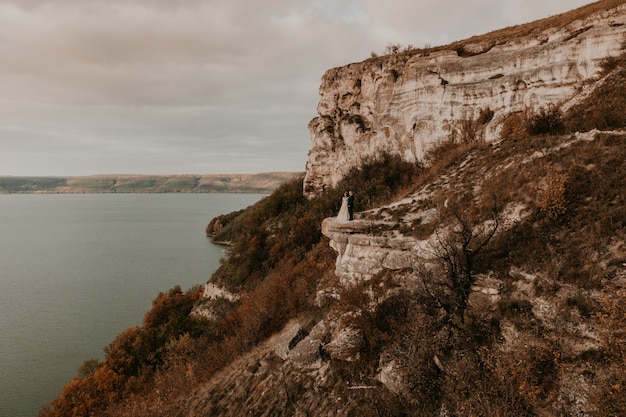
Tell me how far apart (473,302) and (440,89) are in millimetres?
19172

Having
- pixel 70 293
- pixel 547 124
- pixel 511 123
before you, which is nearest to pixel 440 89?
pixel 511 123

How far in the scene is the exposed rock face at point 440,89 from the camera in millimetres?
15819

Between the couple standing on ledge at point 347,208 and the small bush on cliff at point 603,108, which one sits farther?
the couple standing on ledge at point 347,208

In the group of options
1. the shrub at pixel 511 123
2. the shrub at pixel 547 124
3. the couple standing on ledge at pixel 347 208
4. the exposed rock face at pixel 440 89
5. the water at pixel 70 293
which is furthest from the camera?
the water at pixel 70 293

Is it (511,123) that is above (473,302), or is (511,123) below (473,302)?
above

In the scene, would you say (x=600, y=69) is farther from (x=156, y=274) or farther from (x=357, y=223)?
(x=156, y=274)

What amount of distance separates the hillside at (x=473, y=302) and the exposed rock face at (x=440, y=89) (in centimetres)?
43

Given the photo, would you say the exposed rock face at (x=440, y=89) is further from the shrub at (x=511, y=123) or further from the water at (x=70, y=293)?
the water at (x=70, y=293)

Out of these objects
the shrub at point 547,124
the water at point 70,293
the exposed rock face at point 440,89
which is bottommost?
the water at point 70,293

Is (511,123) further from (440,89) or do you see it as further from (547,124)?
(440,89)

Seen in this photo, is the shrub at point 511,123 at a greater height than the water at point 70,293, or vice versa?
the shrub at point 511,123

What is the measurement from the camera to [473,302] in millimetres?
6957

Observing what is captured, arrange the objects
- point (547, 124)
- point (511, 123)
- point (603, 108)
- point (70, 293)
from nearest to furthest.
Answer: point (603, 108) → point (547, 124) → point (511, 123) → point (70, 293)

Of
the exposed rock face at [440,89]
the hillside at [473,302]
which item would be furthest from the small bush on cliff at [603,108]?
the exposed rock face at [440,89]
